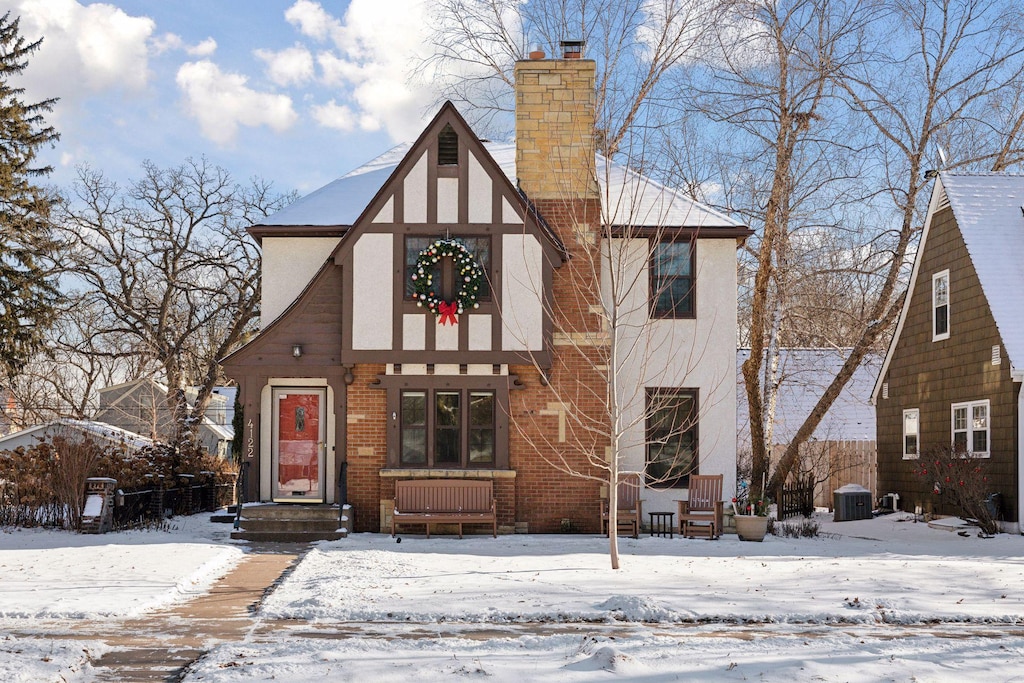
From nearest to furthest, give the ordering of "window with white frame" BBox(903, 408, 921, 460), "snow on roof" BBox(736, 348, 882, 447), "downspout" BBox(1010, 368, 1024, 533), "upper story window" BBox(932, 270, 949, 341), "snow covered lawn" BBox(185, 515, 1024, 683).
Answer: "snow covered lawn" BBox(185, 515, 1024, 683) → "downspout" BBox(1010, 368, 1024, 533) → "upper story window" BBox(932, 270, 949, 341) → "window with white frame" BBox(903, 408, 921, 460) → "snow on roof" BBox(736, 348, 882, 447)

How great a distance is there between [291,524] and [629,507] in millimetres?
5891

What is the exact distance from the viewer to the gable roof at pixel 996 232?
18.9 meters

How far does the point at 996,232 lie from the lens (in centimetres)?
2017

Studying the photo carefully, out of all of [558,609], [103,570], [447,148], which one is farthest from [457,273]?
[558,609]

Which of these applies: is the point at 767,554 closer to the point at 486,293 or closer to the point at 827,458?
the point at 486,293

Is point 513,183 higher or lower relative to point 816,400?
higher

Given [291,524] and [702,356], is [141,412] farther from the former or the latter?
[702,356]

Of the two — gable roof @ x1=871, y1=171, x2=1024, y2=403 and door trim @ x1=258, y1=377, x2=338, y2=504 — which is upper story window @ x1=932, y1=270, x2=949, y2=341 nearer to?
gable roof @ x1=871, y1=171, x2=1024, y2=403

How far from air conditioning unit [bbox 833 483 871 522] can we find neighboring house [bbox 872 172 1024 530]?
994mm

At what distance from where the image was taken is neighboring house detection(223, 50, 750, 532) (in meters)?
17.7

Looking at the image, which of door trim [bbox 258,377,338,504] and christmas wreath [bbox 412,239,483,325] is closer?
christmas wreath [bbox 412,239,483,325]

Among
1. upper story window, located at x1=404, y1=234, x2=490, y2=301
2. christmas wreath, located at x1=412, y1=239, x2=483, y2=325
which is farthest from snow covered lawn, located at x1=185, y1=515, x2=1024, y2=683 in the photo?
upper story window, located at x1=404, y1=234, x2=490, y2=301

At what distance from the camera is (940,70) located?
77.9 feet

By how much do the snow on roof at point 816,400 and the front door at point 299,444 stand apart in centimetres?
1559
